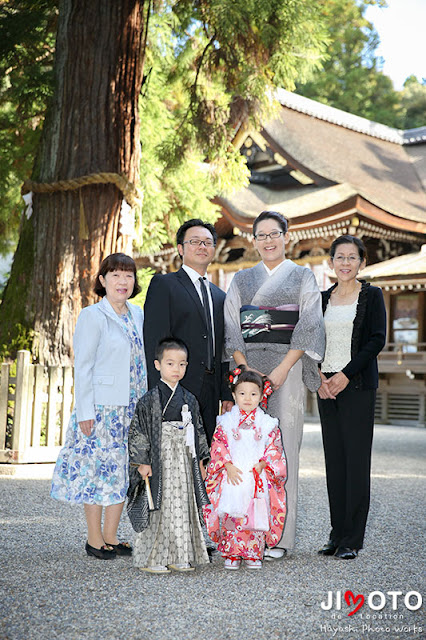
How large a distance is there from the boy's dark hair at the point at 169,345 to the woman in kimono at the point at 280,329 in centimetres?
38

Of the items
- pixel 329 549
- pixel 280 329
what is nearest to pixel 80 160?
pixel 280 329

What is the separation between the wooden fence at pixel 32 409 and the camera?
6070 mm

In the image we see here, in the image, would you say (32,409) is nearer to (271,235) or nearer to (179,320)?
(179,320)

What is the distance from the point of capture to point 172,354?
3.21m

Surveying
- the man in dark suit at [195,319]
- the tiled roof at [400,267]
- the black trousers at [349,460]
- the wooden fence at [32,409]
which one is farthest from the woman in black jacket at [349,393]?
the tiled roof at [400,267]

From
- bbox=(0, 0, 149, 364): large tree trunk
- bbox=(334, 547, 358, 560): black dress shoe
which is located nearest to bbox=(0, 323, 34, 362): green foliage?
bbox=(0, 0, 149, 364): large tree trunk

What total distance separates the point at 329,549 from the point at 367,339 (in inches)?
42.4

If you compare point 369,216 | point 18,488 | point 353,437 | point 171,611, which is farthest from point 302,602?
point 369,216

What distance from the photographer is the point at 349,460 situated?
139 inches

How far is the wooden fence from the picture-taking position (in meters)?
6.07

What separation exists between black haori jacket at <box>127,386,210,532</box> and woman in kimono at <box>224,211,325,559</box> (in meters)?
0.49

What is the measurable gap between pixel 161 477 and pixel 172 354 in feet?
1.84

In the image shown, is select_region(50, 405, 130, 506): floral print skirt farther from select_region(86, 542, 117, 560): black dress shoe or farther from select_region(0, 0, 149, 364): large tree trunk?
select_region(0, 0, 149, 364): large tree trunk

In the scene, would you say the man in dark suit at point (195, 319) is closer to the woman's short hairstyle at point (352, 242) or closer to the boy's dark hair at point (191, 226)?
the boy's dark hair at point (191, 226)
